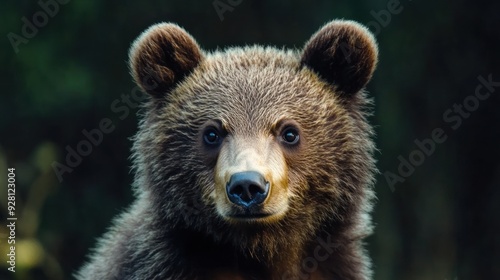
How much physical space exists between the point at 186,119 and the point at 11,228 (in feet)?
10.1

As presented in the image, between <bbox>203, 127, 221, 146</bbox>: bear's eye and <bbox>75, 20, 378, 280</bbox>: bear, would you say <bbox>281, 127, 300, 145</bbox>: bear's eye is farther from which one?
<bbox>203, 127, 221, 146</bbox>: bear's eye

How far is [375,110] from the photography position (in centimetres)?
1192

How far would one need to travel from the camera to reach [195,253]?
20.5 feet

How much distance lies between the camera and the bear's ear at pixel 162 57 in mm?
6543

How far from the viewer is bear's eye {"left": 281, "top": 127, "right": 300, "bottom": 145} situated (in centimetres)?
627

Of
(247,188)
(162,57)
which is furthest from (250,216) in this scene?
(162,57)

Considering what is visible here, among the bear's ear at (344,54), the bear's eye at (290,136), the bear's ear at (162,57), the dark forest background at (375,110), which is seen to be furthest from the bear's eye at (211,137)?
the dark forest background at (375,110)

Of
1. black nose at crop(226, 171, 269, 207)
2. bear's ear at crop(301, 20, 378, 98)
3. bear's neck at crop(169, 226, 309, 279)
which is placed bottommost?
bear's neck at crop(169, 226, 309, 279)

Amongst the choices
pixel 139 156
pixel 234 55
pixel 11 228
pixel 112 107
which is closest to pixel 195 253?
pixel 139 156

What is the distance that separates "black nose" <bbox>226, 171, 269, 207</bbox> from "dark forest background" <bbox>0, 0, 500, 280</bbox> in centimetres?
473

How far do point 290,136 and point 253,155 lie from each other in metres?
0.51

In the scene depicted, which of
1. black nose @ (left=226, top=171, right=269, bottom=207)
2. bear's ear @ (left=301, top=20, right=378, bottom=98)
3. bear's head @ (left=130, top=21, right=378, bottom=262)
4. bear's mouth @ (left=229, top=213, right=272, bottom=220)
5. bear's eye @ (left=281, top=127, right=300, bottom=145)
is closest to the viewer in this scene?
black nose @ (left=226, top=171, right=269, bottom=207)

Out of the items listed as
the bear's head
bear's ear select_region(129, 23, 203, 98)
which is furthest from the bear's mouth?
bear's ear select_region(129, 23, 203, 98)

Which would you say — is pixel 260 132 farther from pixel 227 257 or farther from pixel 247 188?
pixel 227 257
